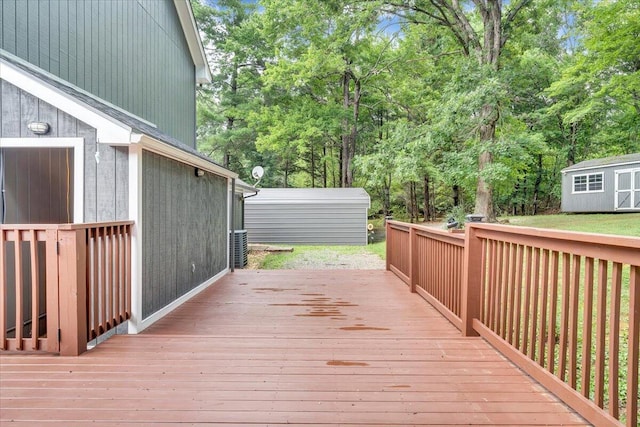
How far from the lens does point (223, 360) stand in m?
2.64

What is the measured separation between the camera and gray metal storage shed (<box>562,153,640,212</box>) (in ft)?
50.5

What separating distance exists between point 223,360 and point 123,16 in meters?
6.02

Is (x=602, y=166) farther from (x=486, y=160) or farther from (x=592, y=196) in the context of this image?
(x=486, y=160)

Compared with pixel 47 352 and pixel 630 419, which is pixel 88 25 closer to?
pixel 47 352

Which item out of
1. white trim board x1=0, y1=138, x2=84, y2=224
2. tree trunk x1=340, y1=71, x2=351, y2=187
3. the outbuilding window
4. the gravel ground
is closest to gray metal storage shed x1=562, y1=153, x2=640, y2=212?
the outbuilding window

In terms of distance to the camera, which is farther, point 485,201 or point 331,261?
point 485,201

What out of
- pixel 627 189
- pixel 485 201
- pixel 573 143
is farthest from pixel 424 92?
pixel 573 143

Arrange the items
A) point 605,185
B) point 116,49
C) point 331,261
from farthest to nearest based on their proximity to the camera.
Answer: point 605,185 → point 331,261 → point 116,49

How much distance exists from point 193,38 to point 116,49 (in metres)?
3.26

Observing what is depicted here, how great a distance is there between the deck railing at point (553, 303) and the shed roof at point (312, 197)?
31.2ft

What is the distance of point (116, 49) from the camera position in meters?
5.86

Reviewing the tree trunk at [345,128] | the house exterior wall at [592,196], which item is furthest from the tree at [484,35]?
the house exterior wall at [592,196]

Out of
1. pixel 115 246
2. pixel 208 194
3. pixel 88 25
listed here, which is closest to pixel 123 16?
pixel 88 25

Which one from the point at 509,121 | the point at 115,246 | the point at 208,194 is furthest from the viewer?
the point at 509,121
